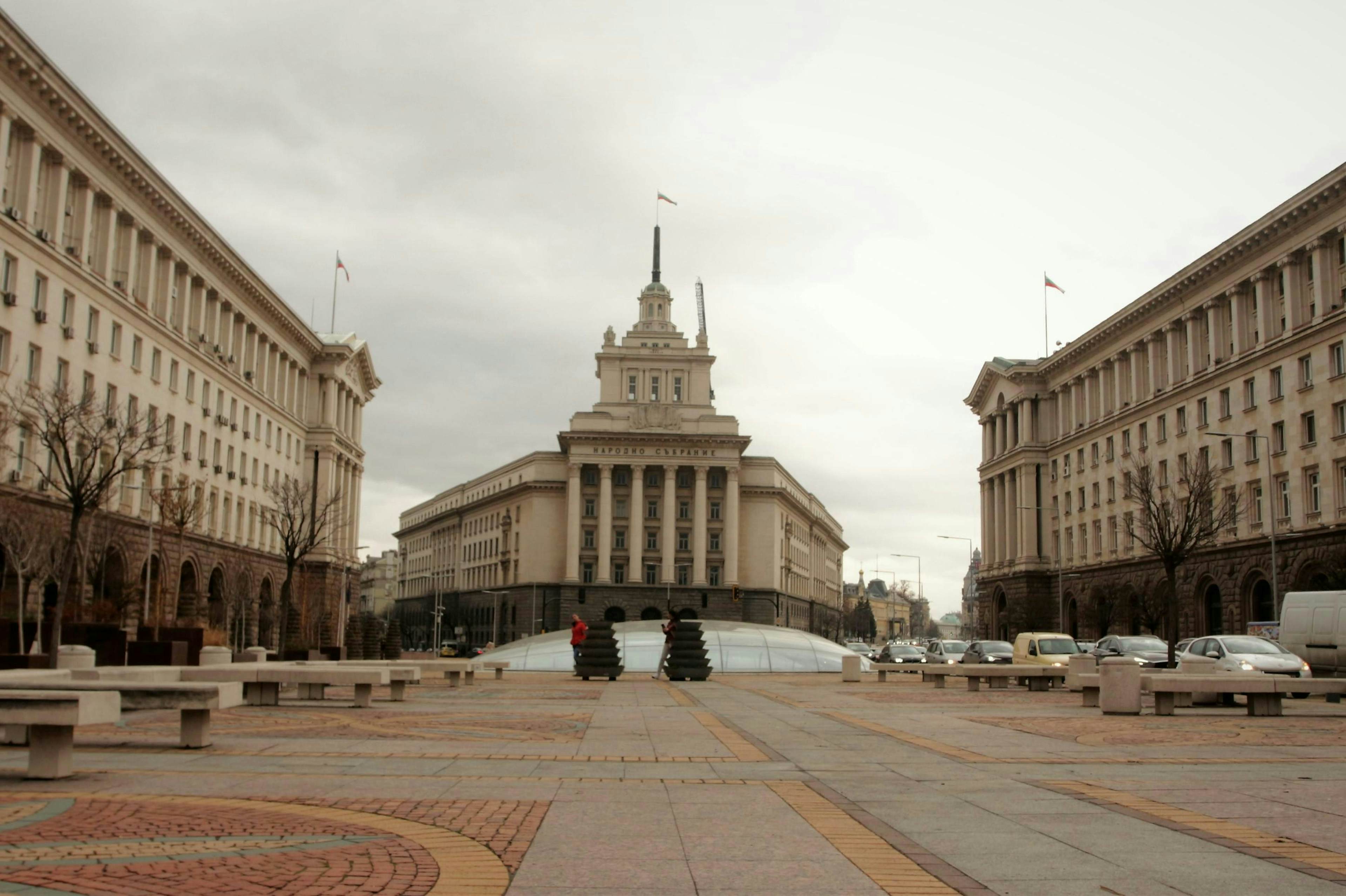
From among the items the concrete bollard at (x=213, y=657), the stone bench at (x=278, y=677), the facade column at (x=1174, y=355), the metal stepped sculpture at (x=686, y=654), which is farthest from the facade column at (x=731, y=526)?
the stone bench at (x=278, y=677)

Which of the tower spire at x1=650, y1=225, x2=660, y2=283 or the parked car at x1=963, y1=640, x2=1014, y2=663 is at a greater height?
the tower spire at x1=650, y1=225, x2=660, y2=283

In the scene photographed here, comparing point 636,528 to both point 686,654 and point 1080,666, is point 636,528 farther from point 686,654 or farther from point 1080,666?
point 1080,666

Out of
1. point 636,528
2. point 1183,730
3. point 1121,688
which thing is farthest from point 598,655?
point 636,528

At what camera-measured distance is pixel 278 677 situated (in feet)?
68.3

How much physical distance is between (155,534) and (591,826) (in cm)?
5968

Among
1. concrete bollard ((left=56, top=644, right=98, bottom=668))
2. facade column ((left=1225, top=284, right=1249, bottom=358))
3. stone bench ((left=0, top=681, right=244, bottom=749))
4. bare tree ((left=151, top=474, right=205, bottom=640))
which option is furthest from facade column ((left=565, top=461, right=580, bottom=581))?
stone bench ((left=0, top=681, right=244, bottom=749))

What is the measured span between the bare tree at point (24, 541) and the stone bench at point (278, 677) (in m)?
22.7

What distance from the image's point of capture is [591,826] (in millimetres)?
9141

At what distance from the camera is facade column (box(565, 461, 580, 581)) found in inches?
4934

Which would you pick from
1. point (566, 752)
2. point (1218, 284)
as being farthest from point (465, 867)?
point (1218, 284)

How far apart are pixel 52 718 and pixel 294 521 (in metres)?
48.8

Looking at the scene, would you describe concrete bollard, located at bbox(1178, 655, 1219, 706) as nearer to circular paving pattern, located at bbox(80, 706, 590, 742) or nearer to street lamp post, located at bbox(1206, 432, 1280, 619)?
circular paving pattern, located at bbox(80, 706, 590, 742)

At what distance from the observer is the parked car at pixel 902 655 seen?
64.7 meters

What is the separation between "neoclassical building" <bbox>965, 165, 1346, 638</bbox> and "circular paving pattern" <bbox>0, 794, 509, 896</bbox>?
169 feet
